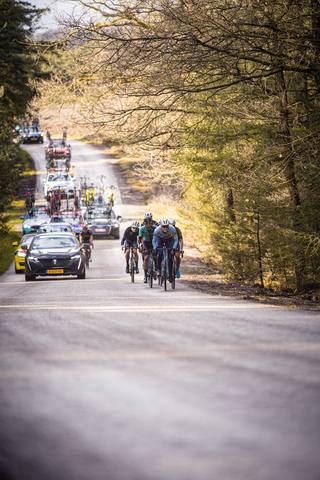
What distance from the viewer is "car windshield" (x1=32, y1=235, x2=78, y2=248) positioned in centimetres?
2144

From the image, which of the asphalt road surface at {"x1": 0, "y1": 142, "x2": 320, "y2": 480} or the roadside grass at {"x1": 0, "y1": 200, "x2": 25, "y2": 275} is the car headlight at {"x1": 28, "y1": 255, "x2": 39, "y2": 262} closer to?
the roadside grass at {"x1": 0, "y1": 200, "x2": 25, "y2": 275}

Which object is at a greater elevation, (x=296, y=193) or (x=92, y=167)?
(x=92, y=167)

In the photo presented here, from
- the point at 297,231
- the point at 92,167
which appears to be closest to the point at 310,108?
the point at 297,231

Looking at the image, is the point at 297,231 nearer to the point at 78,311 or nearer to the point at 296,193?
the point at 296,193

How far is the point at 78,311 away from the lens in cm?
1059

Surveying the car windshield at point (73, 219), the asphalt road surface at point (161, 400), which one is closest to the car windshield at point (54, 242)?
the asphalt road surface at point (161, 400)

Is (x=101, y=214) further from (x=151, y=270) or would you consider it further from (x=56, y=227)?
(x=151, y=270)

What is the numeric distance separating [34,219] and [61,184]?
657 inches

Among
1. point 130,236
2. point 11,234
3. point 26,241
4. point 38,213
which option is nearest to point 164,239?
point 130,236

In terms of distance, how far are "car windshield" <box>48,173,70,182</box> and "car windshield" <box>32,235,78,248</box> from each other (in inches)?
1228

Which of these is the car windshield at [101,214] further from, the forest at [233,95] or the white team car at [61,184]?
the forest at [233,95]

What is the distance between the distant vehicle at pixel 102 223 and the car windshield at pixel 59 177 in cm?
1242

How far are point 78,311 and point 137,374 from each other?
5260 mm

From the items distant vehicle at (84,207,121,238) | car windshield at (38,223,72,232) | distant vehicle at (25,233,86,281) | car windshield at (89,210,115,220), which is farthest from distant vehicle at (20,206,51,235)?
distant vehicle at (25,233,86,281)
